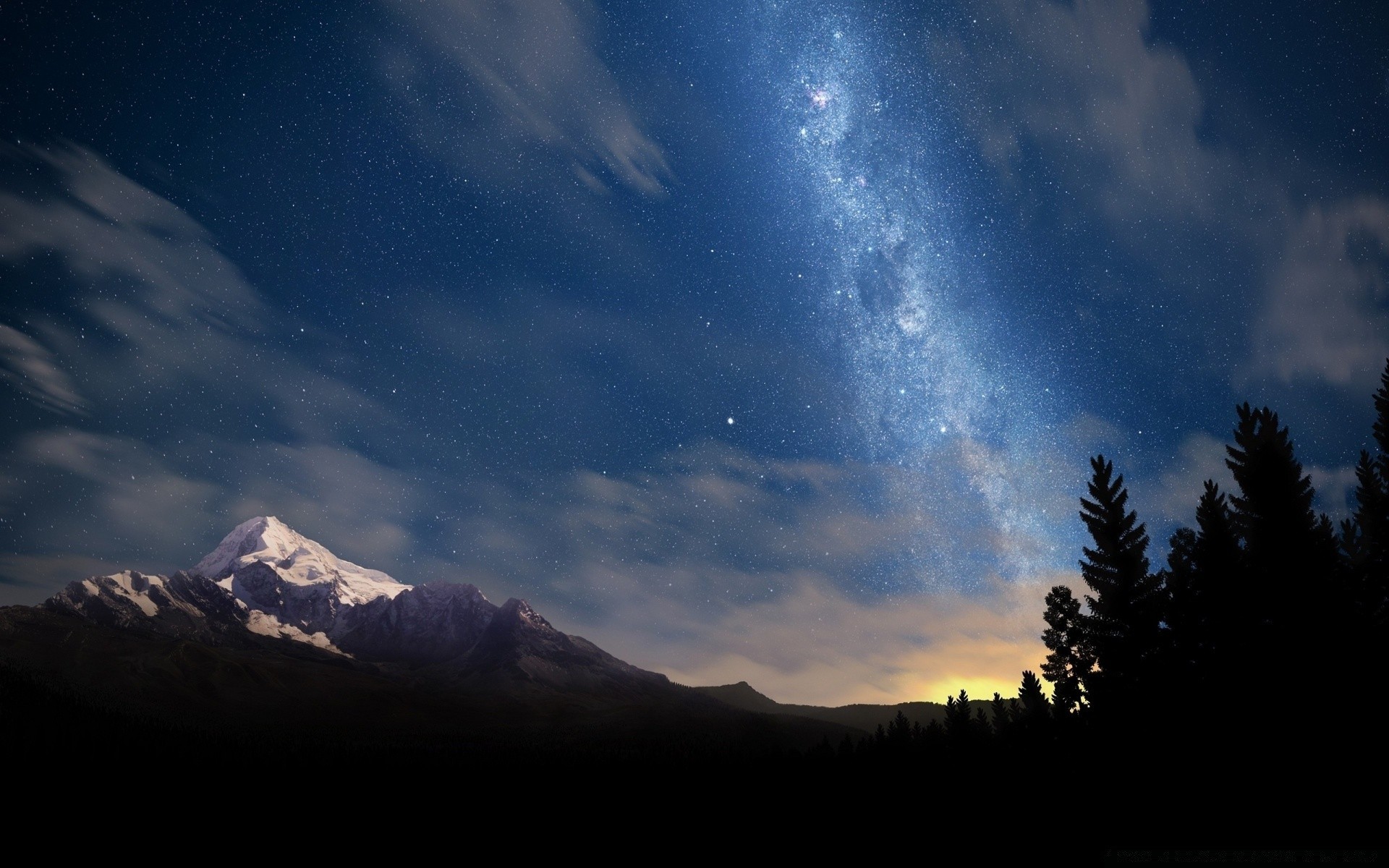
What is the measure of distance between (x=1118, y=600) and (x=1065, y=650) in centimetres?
1156

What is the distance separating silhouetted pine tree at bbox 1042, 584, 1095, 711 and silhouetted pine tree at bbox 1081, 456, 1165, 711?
245 inches

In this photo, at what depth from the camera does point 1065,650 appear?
44.3 metres

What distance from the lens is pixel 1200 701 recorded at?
1147 inches

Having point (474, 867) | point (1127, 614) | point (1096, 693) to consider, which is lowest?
point (474, 867)

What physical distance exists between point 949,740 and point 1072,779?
173 feet

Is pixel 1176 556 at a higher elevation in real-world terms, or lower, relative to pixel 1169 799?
higher

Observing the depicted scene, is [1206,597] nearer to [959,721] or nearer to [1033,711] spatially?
[1033,711]

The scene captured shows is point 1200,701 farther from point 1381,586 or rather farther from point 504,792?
point 504,792

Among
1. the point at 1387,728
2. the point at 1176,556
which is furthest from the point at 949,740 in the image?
the point at 1387,728

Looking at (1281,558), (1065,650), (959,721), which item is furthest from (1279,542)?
(959,721)

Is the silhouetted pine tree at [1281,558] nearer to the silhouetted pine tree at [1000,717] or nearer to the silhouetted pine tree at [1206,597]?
the silhouetted pine tree at [1206,597]

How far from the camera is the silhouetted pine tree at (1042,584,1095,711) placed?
4281 centimetres

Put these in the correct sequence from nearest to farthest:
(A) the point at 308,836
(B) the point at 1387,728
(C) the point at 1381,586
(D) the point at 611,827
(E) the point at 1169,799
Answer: (B) the point at 1387,728 < (E) the point at 1169,799 < (C) the point at 1381,586 < (D) the point at 611,827 < (A) the point at 308,836

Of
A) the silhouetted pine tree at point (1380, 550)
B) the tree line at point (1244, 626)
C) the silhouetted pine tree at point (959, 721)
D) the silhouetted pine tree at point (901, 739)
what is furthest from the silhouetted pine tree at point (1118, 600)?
the silhouetted pine tree at point (901, 739)
